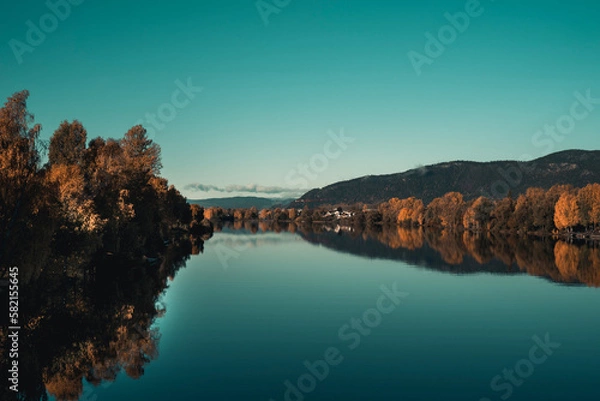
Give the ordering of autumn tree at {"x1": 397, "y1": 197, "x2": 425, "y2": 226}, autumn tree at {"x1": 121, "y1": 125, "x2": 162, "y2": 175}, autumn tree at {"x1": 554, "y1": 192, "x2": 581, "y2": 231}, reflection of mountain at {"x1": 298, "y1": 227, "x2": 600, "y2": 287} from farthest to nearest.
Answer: autumn tree at {"x1": 397, "y1": 197, "x2": 425, "y2": 226} → autumn tree at {"x1": 554, "y1": 192, "x2": 581, "y2": 231} → autumn tree at {"x1": 121, "y1": 125, "x2": 162, "y2": 175} → reflection of mountain at {"x1": 298, "y1": 227, "x2": 600, "y2": 287}

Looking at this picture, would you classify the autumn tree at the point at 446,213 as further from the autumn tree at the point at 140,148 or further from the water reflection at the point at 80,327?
the water reflection at the point at 80,327

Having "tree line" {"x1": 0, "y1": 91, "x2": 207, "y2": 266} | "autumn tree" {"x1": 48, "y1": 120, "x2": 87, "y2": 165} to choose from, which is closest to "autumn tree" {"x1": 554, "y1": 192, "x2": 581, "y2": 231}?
"tree line" {"x1": 0, "y1": 91, "x2": 207, "y2": 266}

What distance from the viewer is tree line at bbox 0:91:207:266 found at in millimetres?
23109

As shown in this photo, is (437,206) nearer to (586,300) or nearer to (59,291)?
(586,300)

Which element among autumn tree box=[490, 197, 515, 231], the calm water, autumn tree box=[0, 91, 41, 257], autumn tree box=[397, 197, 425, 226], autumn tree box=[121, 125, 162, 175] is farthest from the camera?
autumn tree box=[397, 197, 425, 226]

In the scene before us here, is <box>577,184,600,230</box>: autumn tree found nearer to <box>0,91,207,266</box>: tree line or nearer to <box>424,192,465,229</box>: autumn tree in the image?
<box>424,192,465,229</box>: autumn tree

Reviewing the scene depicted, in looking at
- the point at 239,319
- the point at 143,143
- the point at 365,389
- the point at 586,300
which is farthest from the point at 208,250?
the point at 365,389

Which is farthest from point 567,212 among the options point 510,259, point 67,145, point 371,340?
point 67,145

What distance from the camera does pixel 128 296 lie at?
35.0 m

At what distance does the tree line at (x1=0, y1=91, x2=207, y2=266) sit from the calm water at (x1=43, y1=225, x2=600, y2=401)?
761 centimetres

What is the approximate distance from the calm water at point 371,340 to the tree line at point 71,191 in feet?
25.0

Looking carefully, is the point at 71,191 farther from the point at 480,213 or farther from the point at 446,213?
the point at 446,213

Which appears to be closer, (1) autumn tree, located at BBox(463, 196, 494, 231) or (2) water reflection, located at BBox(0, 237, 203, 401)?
(2) water reflection, located at BBox(0, 237, 203, 401)

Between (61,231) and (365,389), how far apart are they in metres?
23.9
